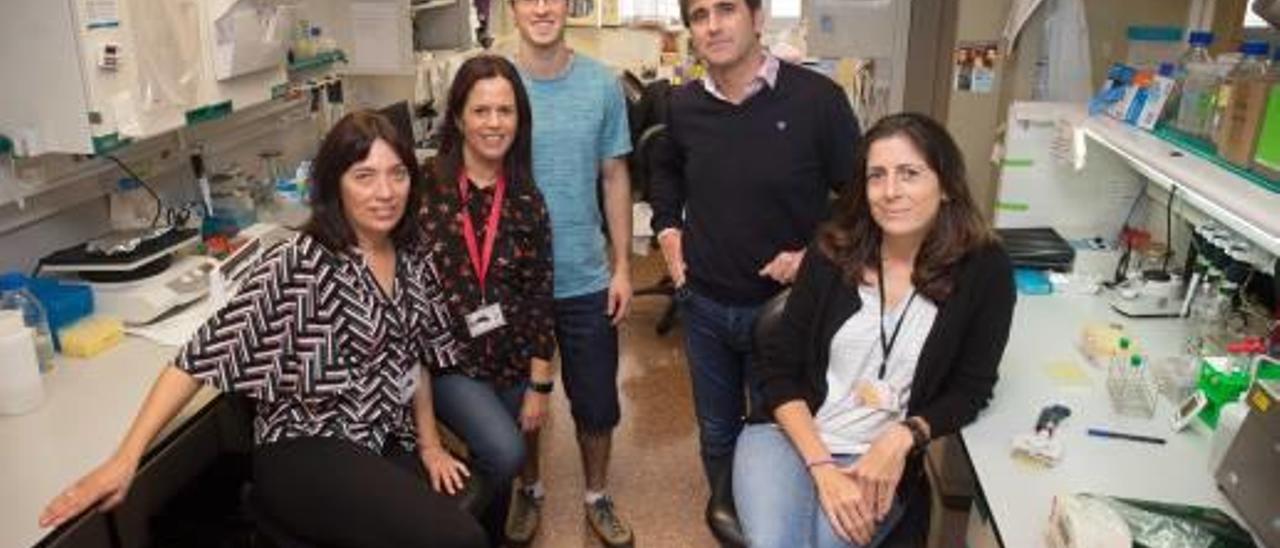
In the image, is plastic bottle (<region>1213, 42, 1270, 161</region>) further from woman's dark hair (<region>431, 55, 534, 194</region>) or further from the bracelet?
woman's dark hair (<region>431, 55, 534, 194</region>)

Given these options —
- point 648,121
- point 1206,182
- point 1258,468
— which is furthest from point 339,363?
point 648,121

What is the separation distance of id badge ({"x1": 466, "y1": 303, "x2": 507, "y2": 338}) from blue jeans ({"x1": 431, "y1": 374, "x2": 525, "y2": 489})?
0.39ft

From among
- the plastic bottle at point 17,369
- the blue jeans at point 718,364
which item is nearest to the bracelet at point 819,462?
the blue jeans at point 718,364

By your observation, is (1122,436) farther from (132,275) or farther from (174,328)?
(132,275)

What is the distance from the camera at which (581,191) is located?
212 cm

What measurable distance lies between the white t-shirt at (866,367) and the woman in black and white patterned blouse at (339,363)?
70cm

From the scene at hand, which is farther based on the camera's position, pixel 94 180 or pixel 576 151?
pixel 94 180

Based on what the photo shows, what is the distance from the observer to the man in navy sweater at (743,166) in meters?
1.95

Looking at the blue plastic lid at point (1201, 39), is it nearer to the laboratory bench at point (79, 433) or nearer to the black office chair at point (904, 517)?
the black office chair at point (904, 517)

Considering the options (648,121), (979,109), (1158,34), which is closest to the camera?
(1158,34)

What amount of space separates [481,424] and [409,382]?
19 centimetres

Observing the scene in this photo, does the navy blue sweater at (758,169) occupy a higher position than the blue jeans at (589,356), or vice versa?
the navy blue sweater at (758,169)

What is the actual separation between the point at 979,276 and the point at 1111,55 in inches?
73.7

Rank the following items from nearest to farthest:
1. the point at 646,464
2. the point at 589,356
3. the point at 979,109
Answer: the point at 589,356 → the point at 646,464 → the point at 979,109
